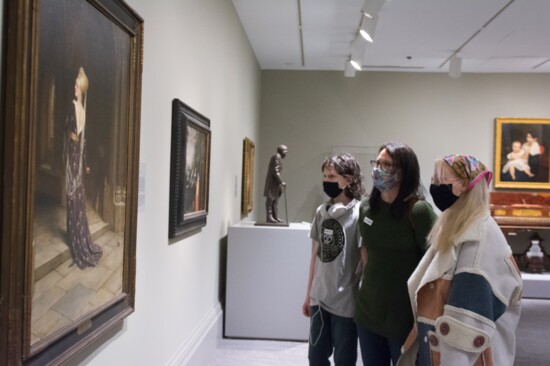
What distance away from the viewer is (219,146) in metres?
4.66

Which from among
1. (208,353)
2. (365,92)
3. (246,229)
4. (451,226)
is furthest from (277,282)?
(365,92)

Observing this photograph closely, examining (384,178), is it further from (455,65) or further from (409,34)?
(455,65)

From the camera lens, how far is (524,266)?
7.16 m

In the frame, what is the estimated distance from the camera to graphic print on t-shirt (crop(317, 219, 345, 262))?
2.88 m

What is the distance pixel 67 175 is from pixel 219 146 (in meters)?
3.11

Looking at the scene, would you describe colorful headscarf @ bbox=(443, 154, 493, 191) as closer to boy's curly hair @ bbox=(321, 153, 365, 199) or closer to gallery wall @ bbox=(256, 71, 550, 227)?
boy's curly hair @ bbox=(321, 153, 365, 199)

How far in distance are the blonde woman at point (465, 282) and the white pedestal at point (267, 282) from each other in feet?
10.3

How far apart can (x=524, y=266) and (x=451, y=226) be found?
6.13m

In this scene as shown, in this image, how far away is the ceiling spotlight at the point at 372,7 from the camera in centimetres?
471

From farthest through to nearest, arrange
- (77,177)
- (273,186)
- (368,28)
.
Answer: (273,186)
(368,28)
(77,177)

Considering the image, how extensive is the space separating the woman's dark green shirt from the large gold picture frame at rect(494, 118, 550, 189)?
670 cm

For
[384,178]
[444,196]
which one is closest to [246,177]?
[384,178]

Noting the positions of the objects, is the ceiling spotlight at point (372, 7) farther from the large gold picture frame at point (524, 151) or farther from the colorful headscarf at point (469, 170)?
the large gold picture frame at point (524, 151)

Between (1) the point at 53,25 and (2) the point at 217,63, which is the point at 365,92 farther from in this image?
(1) the point at 53,25
